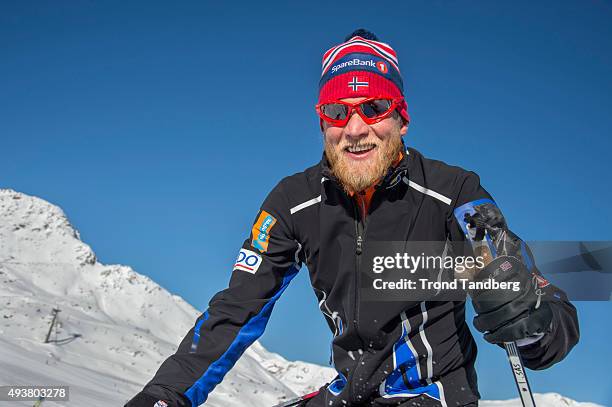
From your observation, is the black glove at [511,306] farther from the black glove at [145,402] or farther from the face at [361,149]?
the black glove at [145,402]

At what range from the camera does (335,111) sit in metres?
3.13

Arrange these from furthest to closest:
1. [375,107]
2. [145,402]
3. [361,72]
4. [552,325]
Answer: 1. [361,72]
2. [375,107]
3. [145,402]
4. [552,325]

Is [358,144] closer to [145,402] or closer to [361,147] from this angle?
[361,147]

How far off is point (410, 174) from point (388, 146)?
8.8 inches

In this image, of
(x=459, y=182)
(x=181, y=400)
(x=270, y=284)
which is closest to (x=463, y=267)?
(x=459, y=182)

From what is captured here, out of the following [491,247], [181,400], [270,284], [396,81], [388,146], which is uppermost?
[396,81]

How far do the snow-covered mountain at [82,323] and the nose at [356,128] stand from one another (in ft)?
23.4

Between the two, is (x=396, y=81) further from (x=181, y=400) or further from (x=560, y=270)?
(x=181, y=400)

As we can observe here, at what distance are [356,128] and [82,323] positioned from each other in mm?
59172

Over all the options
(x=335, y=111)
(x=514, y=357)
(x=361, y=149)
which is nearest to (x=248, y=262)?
(x=361, y=149)

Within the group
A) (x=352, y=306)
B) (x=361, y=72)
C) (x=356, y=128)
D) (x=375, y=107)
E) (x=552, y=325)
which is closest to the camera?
(x=552, y=325)

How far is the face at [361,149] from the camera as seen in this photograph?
287cm

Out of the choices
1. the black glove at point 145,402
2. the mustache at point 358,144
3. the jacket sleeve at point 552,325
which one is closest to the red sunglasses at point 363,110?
the mustache at point 358,144

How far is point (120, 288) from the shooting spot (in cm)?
10712
